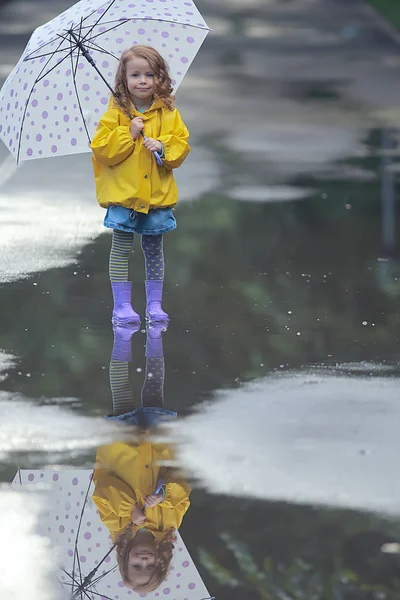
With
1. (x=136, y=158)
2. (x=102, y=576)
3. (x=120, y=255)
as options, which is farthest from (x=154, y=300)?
(x=102, y=576)

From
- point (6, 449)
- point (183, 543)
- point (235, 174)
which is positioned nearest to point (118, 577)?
point (183, 543)

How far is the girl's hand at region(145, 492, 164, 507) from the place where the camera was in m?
5.57

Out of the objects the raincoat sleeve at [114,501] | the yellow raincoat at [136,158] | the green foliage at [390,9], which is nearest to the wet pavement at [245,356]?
the raincoat sleeve at [114,501]

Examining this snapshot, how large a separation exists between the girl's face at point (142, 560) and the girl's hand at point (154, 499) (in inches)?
12.7

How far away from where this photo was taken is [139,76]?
7699 millimetres

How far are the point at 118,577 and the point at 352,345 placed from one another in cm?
305

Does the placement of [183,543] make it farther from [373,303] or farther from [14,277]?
[14,277]

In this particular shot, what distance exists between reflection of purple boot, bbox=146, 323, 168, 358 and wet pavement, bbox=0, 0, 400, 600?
0.04m

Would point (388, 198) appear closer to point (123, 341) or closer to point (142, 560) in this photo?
point (123, 341)

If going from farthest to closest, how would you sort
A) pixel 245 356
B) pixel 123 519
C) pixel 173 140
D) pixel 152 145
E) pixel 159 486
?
1. pixel 173 140
2. pixel 152 145
3. pixel 245 356
4. pixel 159 486
5. pixel 123 519

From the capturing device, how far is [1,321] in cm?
819

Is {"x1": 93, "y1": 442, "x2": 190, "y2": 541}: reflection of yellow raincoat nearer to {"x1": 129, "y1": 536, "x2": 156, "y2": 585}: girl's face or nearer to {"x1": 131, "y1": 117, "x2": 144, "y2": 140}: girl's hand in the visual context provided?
Result: {"x1": 129, "y1": 536, "x2": 156, "y2": 585}: girl's face

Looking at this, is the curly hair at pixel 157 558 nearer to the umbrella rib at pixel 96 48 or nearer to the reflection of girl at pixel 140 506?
the reflection of girl at pixel 140 506

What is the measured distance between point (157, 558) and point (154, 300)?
326cm
